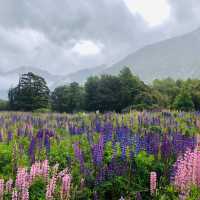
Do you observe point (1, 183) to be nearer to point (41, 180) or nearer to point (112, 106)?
point (41, 180)

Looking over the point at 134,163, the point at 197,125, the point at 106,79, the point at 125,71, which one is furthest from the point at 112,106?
the point at 134,163

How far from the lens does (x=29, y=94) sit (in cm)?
7300

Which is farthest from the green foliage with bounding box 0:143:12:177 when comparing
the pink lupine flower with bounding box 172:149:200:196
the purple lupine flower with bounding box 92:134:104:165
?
the pink lupine flower with bounding box 172:149:200:196

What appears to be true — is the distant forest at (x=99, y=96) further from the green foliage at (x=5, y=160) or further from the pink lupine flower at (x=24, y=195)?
the pink lupine flower at (x=24, y=195)

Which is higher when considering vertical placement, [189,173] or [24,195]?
[189,173]

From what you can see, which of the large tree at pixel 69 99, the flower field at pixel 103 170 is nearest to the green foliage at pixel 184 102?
the large tree at pixel 69 99

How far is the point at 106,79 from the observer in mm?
78000

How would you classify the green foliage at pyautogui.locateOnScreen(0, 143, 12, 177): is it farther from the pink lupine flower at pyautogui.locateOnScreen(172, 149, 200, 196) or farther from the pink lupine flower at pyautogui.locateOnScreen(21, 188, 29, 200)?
the pink lupine flower at pyautogui.locateOnScreen(172, 149, 200, 196)

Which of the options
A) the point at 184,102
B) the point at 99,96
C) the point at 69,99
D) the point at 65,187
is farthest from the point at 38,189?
the point at 69,99

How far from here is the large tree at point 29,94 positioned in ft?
234

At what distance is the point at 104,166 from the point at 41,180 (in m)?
1.66

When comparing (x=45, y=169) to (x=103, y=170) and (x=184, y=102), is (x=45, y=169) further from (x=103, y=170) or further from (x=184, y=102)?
(x=184, y=102)

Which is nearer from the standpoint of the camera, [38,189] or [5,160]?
[38,189]

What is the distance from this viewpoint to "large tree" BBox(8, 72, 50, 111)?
7144 centimetres
